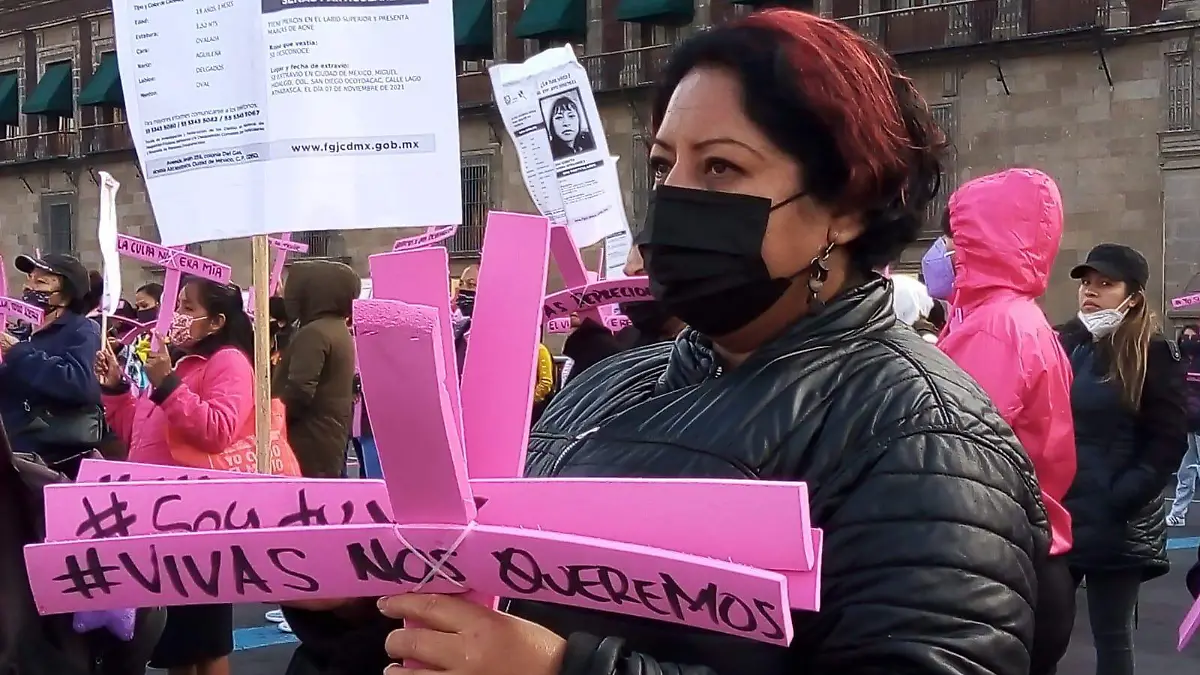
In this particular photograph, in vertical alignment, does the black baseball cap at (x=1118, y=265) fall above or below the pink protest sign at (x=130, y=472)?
below

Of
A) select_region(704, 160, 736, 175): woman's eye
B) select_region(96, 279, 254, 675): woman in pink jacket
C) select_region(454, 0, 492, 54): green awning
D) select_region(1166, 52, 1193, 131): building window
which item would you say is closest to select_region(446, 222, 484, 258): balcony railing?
select_region(454, 0, 492, 54): green awning

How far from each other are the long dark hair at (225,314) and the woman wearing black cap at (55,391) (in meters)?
0.53

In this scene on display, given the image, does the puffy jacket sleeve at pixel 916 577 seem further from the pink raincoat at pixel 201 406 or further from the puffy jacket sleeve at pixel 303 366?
the puffy jacket sleeve at pixel 303 366

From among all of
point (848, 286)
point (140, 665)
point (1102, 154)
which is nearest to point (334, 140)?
point (140, 665)

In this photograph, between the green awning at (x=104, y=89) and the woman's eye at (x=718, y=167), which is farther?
the green awning at (x=104, y=89)

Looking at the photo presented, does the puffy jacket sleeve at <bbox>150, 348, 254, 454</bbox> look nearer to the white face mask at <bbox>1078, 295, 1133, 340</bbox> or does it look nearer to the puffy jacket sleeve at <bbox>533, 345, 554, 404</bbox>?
the puffy jacket sleeve at <bbox>533, 345, 554, 404</bbox>

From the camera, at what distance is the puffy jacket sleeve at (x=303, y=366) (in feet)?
19.7

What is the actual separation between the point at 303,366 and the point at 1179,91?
1616cm

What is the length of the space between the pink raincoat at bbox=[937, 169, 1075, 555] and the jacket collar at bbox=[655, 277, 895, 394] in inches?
Result: 83.5

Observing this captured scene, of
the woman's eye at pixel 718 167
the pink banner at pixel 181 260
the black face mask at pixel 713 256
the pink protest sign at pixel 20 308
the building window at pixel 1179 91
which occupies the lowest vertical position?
the pink protest sign at pixel 20 308

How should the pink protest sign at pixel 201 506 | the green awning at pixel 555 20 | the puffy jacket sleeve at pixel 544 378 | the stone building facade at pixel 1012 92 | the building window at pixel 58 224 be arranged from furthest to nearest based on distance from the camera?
the building window at pixel 58 224 < the green awning at pixel 555 20 < the stone building facade at pixel 1012 92 < the puffy jacket sleeve at pixel 544 378 < the pink protest sign at pixel 201 506

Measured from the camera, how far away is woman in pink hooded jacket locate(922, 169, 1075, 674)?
367 centimetres

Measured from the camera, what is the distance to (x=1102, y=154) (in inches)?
774

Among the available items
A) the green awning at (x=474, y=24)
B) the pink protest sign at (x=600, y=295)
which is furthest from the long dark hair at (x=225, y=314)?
the green awning at (x=474, y=24)
